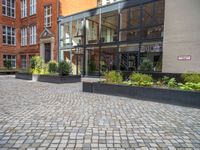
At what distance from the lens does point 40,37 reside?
25.2 m

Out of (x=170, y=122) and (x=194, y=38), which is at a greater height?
(x=194, y=38)

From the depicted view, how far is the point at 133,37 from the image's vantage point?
1694 centimetres

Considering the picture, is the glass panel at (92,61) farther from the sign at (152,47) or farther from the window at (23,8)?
the window at (23,8)

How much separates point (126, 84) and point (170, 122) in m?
3.81

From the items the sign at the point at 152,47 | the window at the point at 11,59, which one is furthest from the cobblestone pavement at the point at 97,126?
the window at the point at 11,59

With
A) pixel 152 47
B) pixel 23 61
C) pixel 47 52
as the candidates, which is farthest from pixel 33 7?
pixel 152 47

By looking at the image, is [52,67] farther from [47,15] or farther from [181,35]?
[47,15]

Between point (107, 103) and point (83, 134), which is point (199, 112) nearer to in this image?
point (107, 103)

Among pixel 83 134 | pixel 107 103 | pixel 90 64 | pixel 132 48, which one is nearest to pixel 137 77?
pixel 107 103

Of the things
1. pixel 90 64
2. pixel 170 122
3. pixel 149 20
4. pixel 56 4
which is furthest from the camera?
pixel 56 4

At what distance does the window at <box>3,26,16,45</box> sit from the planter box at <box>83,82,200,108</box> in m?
24.2

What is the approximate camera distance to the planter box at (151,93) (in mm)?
6777

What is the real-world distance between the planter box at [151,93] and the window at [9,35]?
24.2 m

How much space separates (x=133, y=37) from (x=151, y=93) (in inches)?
396
